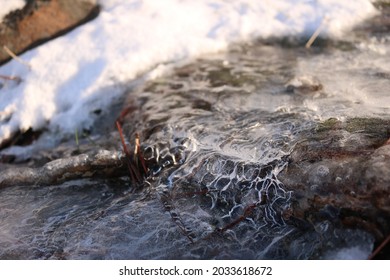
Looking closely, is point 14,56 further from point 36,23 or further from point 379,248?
point 379,248

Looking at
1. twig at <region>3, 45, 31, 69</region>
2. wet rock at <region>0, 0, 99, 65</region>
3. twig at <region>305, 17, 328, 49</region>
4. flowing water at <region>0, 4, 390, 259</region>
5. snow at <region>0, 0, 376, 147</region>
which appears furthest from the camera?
twig at <region>305, 17, 328, 49</region>

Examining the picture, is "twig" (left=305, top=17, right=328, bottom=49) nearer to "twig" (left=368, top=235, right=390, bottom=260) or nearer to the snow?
the snow

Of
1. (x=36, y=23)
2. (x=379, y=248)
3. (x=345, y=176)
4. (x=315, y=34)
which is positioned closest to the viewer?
(x=379, y=248)

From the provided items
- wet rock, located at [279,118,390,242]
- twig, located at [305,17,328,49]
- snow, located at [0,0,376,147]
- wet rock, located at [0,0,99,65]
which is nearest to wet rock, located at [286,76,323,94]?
wet rock, located at [279,118,390,242]

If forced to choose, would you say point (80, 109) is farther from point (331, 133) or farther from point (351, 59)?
point (351, 59)

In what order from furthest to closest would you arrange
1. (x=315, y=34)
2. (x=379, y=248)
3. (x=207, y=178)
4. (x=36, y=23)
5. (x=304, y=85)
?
(x=315, y=34) → (x=36, y=23) → (x=304, y=85) → (x=207, y=178) → (x=379, y=248)

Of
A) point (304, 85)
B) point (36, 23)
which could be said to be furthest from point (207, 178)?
point (36, 23)
